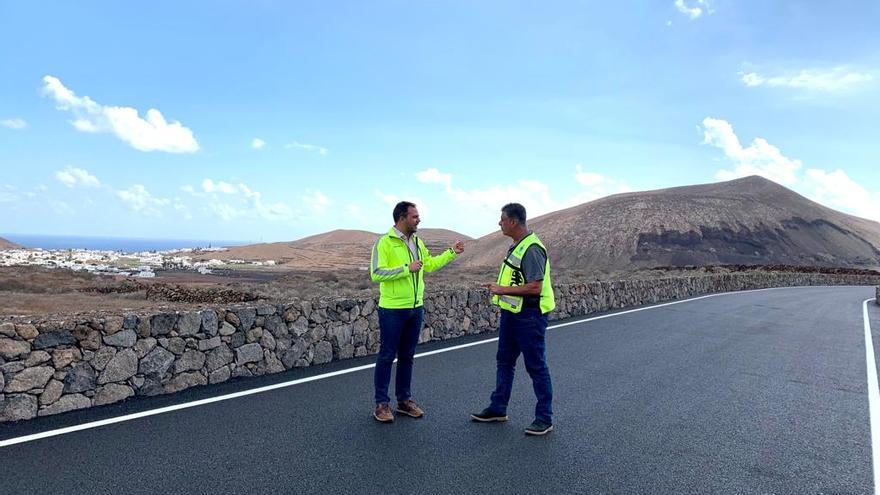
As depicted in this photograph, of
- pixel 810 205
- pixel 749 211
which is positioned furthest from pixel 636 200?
pixel 810 205

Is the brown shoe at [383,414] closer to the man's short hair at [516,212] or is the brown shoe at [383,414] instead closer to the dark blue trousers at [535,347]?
the dark blue trousers at [535,347]

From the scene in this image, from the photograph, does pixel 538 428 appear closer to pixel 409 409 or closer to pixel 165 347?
pixel 409 409

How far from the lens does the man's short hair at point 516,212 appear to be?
5.49m

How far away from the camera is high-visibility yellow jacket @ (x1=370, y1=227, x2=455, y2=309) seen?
5.43m

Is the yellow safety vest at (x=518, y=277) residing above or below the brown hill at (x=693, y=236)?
below

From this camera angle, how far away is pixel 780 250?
8106cm

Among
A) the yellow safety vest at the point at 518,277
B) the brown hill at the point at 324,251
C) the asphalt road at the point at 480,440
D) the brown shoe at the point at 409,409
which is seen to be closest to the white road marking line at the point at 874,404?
the asphalt road at the point at 480,440

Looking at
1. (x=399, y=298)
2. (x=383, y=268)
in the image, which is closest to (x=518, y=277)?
(x=399, y=298)

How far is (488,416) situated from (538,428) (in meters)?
0.54

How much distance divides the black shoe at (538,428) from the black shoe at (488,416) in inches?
13.5

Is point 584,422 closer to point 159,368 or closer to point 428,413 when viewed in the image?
point 428,413

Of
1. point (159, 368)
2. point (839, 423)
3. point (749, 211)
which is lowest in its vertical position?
point (839, 423)

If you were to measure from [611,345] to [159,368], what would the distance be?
7.24m

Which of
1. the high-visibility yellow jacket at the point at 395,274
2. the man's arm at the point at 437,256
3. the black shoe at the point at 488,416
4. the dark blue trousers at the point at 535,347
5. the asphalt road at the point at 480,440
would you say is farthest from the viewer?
the man's arm at the point at 437,256
